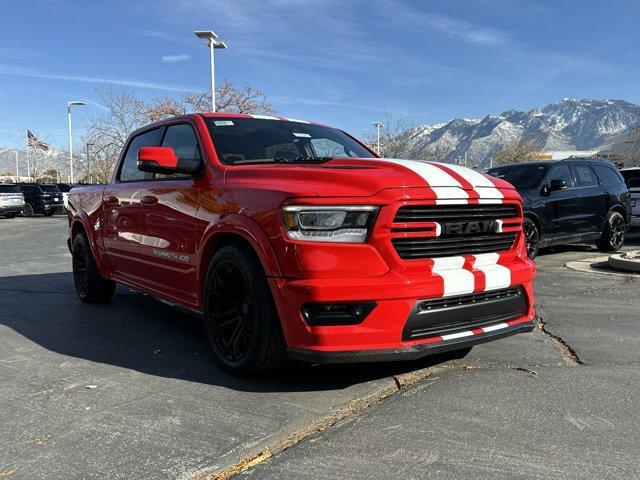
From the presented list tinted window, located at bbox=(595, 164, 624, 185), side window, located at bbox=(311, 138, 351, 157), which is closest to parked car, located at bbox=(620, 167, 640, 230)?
tinted window, located at bbox=(595, 164, 624, 185)

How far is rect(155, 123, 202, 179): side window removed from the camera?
4242 mm

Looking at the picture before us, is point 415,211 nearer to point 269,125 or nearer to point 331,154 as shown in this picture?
point 331,154

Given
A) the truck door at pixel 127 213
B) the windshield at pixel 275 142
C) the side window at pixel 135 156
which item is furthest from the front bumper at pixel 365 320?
the side window at pixel 135 156

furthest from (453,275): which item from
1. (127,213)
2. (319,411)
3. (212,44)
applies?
(212,44)

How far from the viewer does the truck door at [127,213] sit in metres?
5.04

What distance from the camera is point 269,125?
4844 millimetres

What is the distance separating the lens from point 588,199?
9.77 metres

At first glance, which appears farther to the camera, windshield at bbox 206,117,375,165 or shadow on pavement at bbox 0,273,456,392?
windshield at bbox 206,117,375,165

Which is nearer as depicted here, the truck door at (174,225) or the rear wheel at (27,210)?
the truck door at (174,225)

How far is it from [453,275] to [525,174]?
22.2 feet

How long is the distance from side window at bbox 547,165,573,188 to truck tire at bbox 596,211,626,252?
4.08 feet

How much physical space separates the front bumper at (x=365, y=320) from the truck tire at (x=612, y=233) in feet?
27.2

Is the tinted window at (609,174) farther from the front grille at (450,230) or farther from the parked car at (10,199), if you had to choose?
the parked car at (10,199)

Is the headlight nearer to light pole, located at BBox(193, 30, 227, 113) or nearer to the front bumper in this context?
the front bumper
